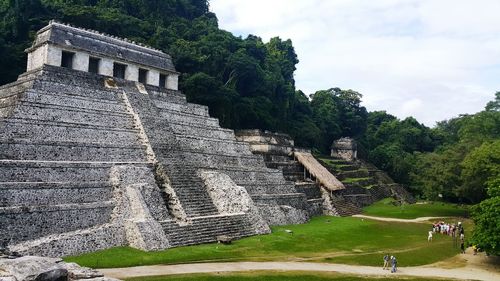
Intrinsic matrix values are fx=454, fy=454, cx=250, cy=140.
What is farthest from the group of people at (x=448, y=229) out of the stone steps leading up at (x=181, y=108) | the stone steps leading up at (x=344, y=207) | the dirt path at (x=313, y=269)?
the stone steps leading up at (x=181, y=108)

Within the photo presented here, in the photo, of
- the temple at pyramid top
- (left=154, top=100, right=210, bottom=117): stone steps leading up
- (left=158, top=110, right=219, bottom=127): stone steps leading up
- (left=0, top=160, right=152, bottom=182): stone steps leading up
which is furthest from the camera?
(left=154, top=100, right=210, bottom=117): stone steps leading up

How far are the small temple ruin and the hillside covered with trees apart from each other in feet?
30.0

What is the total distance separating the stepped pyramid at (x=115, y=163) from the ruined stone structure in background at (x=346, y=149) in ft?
81.2

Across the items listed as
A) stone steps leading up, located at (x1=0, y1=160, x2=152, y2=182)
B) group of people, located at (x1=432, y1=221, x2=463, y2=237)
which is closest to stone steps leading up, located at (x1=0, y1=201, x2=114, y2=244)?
stone steps leading up, located at (x1=0, y1=160, x2=152, y2=182)

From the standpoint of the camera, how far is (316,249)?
2028 centimetres

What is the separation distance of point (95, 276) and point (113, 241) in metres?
7.37

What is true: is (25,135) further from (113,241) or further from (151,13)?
(151,13)

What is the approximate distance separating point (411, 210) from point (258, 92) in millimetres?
19869

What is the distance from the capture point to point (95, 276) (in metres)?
10.2

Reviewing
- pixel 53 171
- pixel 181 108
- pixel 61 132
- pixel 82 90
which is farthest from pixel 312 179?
pixel 53 171

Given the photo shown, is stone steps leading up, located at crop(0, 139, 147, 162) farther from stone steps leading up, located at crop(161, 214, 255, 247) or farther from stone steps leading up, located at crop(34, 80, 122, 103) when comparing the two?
stone steps leading up, located at crop(161, 214, 255, 247)

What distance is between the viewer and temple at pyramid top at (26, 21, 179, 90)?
25781mm

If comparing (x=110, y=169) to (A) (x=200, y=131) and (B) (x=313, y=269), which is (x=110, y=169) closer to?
(A) (x=200, y=131)

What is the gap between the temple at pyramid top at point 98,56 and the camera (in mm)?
25781
